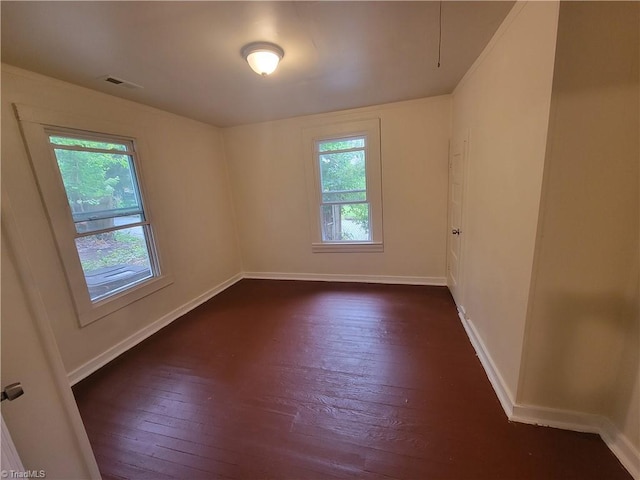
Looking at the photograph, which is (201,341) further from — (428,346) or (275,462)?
(428,346)

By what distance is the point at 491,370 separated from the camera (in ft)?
6.36

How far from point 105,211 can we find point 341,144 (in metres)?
2.83

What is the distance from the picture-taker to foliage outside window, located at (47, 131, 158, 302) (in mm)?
2289

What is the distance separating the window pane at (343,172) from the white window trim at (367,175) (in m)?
0.09

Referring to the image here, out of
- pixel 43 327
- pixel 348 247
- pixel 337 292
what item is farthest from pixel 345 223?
pixel 43 327

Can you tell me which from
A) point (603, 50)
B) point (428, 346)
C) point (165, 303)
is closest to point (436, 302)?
point (428, 346)

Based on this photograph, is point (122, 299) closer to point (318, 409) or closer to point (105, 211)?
point (105, 211)

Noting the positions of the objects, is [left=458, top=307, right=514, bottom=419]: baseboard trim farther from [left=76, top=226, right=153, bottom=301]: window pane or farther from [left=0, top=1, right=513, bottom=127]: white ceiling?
[left=76, top=226, right=153, bottom=301]: window pane

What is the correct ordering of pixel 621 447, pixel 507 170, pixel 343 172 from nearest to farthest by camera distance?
pixel 621 447
pixel 507 170
pixel 343 172

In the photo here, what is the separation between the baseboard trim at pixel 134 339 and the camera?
89.4 inches

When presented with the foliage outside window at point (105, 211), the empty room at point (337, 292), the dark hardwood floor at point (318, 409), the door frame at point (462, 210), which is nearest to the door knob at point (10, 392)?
the empty room at point (337, 292)

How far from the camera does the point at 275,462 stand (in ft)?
4.81

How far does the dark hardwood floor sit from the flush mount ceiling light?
7.65ft

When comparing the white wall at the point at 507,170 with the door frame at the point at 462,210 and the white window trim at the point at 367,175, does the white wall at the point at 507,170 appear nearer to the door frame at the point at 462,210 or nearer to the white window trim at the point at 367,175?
the door frame at the point at 462,210
